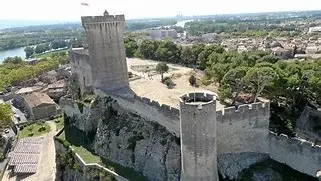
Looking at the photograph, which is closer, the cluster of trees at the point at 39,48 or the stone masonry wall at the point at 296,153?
the stone masonry wall at the point at 296,153

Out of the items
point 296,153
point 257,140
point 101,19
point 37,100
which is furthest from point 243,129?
point 37,100

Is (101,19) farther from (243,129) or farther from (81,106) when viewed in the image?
(243,129)

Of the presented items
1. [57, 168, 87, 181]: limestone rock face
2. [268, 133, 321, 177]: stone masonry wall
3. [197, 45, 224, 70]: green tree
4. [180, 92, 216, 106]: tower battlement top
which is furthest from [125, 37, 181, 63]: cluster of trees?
[180, 92, 216, 106]: tower battlement top

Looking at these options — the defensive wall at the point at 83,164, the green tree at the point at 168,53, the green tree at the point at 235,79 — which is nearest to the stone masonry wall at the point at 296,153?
the defensive wall at the point at 83,164

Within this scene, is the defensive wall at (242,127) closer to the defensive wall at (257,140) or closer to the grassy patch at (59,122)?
the defensive wall at (257,140)

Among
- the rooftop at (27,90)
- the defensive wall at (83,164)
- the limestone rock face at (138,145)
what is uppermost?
the limestone rock face at (138,145)

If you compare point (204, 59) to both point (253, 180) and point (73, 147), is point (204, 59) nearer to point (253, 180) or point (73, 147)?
point (73, 147)

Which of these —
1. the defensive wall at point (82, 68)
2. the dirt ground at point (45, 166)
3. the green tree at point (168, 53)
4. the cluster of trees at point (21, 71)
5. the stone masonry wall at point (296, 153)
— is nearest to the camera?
the stone masonry wall at point (296, 153)
